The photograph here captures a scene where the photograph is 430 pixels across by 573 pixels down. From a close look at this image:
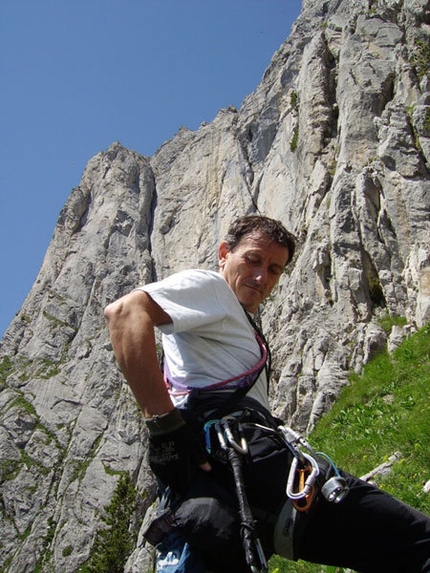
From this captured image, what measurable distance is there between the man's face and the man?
38 cm

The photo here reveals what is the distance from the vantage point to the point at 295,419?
25344 mm

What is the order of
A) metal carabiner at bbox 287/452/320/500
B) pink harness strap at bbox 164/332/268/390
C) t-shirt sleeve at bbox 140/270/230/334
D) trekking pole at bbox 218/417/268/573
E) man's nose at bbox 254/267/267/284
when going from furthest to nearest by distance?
1. man's nose at bbox 254/267/267/284
2. pink harness strap at bbox 164/332/268/390
3. t-shirt sleeve at bbox 140/270/230/334
4. metal carabiner at bbox 287/452/320/500
5. trekking pole at bbox 218/417/268/573

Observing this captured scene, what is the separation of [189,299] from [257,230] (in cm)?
105

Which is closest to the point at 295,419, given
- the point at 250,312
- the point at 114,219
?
the point at 250,312

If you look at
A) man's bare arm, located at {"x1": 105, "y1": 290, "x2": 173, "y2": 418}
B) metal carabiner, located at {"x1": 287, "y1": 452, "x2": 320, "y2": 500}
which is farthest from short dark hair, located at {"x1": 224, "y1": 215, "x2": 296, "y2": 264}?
metal carabiner, located at {"x1": 287, "y1": 452, "x2": 320, "y2": 500}

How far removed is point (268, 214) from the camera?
167 ft

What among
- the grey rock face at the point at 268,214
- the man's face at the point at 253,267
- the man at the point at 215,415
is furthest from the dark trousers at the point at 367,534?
the grey rock face at the point at 268,214

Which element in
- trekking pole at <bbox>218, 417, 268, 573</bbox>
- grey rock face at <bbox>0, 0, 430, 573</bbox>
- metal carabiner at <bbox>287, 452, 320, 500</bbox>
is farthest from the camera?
grey rock face at <bbox>0, 0, 430, 573</bbox>

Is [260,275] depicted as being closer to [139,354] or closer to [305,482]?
[139,354]

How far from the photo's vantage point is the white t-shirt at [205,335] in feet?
11.3

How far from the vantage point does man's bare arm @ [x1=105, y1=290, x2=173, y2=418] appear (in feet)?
9.93

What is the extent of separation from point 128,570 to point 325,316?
86.3 feet

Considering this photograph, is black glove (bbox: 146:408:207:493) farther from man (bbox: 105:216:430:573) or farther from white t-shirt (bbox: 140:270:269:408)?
white t-shirt (bbox: 140:270:269:408)

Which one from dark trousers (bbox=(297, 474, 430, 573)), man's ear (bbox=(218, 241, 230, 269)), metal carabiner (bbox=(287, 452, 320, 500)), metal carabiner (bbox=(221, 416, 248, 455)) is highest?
man's ear (bbox=(218, 241, 230, 269))
